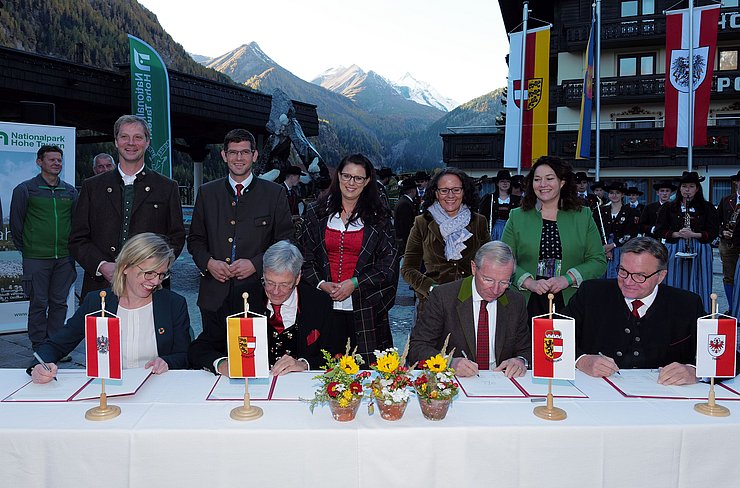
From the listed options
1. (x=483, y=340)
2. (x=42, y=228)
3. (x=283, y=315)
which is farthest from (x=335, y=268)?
(x=42, y=228)

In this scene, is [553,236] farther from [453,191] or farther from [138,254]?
[138,254]

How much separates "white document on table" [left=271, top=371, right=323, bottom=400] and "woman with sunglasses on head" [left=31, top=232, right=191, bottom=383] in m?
0.58

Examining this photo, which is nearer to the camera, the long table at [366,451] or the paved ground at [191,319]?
the long table at [366,451]

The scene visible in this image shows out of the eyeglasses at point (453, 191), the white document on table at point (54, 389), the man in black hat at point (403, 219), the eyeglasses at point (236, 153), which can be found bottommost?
the white document on table at point (54, 389)

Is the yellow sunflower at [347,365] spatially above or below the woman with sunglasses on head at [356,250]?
below

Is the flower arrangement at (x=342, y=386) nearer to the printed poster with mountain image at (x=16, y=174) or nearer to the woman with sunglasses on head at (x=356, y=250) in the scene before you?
the woman with sunglasses on head at (x=356, y=250)

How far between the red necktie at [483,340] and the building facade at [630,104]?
18.4 metres

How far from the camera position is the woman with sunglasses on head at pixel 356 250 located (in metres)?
3.80

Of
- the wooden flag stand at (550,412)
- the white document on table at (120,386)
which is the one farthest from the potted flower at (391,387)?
the white document on table at (120,386)

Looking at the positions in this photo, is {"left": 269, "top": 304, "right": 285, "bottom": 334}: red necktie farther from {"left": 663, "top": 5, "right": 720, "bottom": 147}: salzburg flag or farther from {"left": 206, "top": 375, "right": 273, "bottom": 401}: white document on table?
{"left": 663, "top": 5, "right": 720, "bottom": 147}: salzburg flag

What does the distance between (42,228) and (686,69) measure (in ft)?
33.2

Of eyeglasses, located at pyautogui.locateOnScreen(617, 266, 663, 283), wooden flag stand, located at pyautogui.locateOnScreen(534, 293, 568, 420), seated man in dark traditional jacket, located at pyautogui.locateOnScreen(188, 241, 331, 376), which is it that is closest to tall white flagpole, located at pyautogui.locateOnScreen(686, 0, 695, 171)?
eyeglasses, located at pyautogui.locateOnScreen(617, 266, 663, 283)

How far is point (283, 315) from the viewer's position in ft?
10.3

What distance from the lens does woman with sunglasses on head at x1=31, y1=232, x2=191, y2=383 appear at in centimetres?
289
